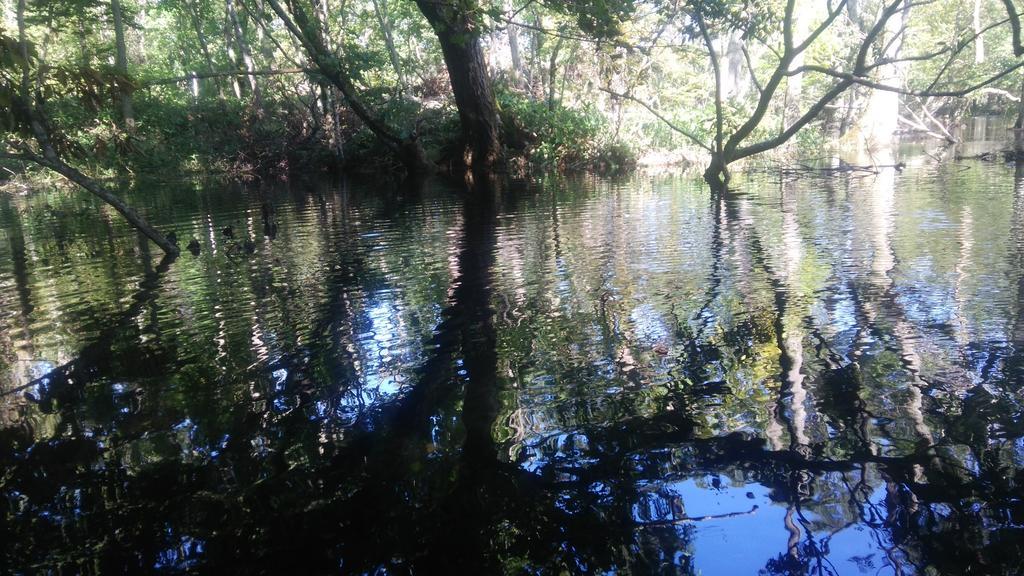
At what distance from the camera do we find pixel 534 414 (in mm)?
3307

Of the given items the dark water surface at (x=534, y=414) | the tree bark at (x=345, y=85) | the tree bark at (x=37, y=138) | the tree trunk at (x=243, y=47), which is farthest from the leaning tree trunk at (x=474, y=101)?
the dark water surface at (x=534, y=414)

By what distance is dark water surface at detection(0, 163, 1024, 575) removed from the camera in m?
2.38

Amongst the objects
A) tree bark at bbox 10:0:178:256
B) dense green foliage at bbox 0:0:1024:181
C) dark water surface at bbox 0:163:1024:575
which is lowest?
dark water surface at bbox 0:163:1024:575

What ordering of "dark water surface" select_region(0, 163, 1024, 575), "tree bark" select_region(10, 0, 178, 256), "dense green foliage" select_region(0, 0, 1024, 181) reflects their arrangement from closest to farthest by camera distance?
"dark water surface" select_region(0, 163, 1024, 575), "tree bark" select_region(10, 0, 178, 256), "dense green foliage" select_region(0, 0, 1024, 181)

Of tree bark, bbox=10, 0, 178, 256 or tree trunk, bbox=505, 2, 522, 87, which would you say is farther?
tree trunk, bbox=505, 2, 522, 87

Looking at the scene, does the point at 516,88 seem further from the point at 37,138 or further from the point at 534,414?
the point at 534,414

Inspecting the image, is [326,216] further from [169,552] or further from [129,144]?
[169,552]

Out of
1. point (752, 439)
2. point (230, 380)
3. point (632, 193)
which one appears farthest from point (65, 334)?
point (632, 193)

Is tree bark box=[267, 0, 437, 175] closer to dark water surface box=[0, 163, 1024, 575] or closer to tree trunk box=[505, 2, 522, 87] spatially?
tree trunk box=[505, 2, 522, 87]

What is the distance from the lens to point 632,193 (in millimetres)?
13852

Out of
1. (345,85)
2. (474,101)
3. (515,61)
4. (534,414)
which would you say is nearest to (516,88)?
(515,61)

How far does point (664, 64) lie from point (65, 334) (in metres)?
26.0

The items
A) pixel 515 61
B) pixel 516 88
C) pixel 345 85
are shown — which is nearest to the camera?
pixel 345 85

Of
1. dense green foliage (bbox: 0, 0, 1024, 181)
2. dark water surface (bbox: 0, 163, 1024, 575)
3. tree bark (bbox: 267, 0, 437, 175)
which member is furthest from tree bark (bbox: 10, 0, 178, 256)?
tree bark (bbox: 267, 0, 437, 175)
